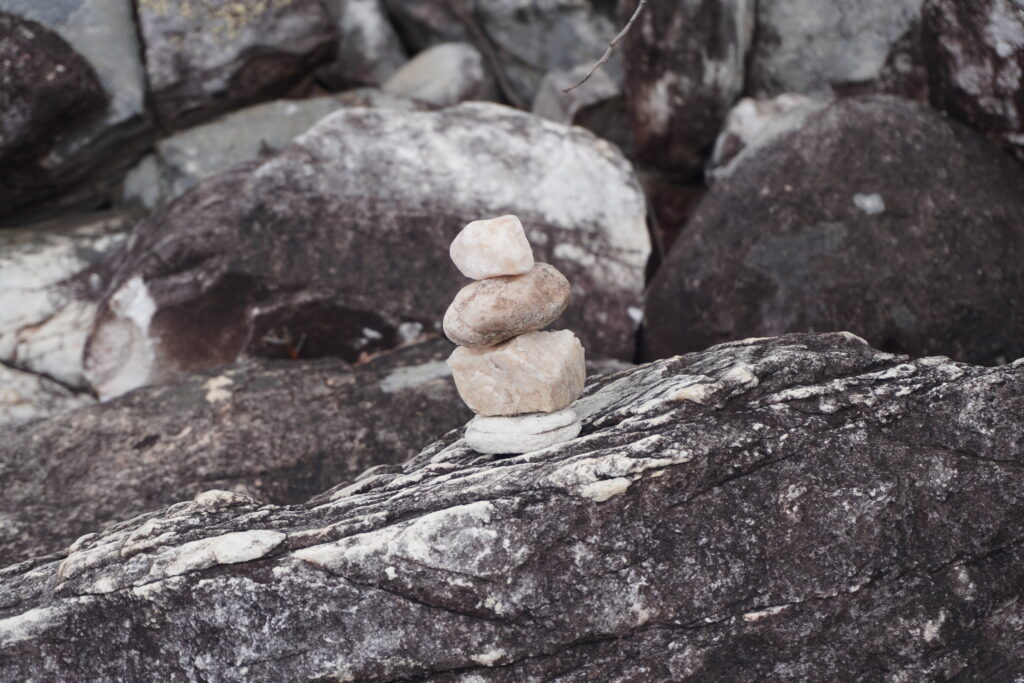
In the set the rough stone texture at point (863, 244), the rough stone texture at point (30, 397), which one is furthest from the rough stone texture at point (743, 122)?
the rough stone texture at point (30, 397)

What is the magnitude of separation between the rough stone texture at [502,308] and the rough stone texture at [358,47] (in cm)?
390

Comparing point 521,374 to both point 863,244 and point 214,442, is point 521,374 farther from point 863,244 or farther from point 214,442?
point 863,244

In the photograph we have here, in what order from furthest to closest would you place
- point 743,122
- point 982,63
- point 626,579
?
1. point 743,122
2. point 982,63
3. point 626,579

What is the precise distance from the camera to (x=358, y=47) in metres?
6.02

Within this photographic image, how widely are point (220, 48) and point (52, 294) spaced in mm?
1575

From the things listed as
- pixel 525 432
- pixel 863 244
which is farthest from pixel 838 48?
pixel 525 432

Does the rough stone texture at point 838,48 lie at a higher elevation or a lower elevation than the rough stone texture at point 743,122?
higher

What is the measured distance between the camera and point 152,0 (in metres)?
5.10

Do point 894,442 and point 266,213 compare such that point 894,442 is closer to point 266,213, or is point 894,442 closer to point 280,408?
point 280,408

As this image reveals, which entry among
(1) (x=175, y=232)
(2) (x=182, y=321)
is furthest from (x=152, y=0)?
(2) (x=182, y=321)

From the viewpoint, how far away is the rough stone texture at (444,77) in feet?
19.1

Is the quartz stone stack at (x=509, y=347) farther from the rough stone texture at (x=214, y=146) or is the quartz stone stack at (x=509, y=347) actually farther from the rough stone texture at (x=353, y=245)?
the rough stone texture at (x=214, y=146)

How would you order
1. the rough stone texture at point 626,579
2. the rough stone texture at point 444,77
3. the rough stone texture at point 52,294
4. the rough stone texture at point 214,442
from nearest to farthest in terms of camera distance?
the rough stone texture at point 626,579, the rough stone texture at point 214,442, the rough stone texture at point 52,294, the rough stone texture at point 444,77

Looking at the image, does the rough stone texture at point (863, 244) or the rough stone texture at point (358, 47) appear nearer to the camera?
the rough stone texture at point (863, 244)
